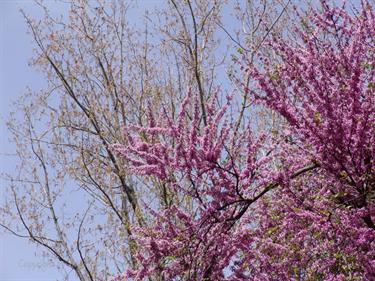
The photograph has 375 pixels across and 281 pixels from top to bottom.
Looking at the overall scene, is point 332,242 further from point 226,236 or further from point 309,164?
point 226,236

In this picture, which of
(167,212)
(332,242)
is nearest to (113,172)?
(167,212)

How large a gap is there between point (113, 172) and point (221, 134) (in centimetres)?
510

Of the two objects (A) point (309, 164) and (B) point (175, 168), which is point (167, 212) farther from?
(A) point (309, 164)

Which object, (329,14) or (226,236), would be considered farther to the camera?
(226,236)

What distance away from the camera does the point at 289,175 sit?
4.53 metres

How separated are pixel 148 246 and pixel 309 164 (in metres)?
1.71

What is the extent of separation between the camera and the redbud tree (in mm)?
4188

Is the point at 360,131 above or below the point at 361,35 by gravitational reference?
below

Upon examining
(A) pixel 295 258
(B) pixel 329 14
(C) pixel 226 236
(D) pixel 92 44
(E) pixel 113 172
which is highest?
(D) pixel 92 44

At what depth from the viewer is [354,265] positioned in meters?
4.69

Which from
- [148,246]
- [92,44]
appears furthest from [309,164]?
[92,44]

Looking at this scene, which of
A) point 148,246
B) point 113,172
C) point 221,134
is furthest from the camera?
point 113,172

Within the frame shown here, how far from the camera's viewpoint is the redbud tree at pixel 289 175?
419 cm

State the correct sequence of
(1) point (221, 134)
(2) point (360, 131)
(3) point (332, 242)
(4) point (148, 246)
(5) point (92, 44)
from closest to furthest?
(2) point (360, 131), (3) point (332, 242), (1) point (221, 134), (4) point (148, 246), (5) point (92, 44)
